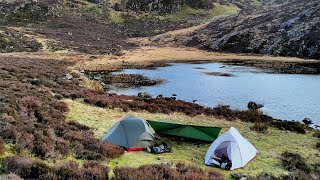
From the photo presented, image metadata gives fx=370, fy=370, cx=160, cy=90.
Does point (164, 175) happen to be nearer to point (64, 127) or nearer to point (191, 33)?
point (64, 127)

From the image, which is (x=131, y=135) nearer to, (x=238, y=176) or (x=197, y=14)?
(x=238, y=176)

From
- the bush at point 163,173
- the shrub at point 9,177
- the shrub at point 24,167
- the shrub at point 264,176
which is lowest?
the shrub at point 264,176

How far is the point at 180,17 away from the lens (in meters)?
183

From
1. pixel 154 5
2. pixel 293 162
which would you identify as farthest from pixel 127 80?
pixel 154 5

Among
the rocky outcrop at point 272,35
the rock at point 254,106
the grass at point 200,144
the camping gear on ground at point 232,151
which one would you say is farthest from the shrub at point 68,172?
the rocky outcrop at point 272,35

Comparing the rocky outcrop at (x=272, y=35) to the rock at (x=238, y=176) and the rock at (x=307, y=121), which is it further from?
the rock at (x=238, y=176)

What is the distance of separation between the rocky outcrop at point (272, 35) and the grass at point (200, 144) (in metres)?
69.1

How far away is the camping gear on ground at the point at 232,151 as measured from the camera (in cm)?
1854

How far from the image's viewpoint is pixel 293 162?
19219 millimetres

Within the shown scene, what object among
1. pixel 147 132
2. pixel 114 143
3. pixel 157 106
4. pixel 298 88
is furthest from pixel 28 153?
pixel 298 88

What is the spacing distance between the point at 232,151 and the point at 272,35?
9181 cm

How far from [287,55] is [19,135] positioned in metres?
85.4

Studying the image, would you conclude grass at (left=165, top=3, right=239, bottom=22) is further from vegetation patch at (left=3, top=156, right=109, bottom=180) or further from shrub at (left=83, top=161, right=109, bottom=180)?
vegetation patch at (left=3, top=156, right=109, bottom=180)

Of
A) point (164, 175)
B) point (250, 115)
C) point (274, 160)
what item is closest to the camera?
point (164, 175)
